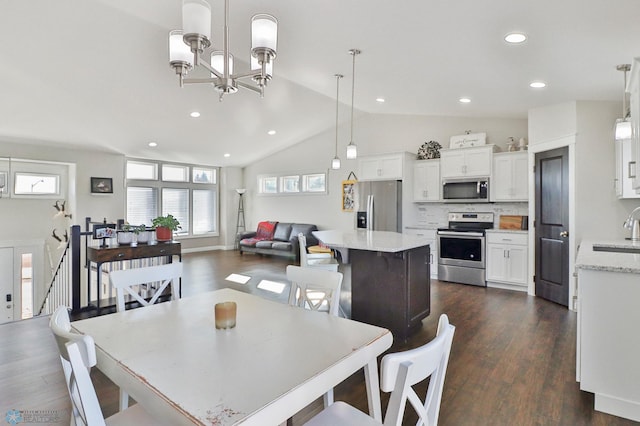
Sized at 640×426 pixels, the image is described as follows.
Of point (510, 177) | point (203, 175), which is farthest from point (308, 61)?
point (203, 175)

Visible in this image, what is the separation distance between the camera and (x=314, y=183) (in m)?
8.46

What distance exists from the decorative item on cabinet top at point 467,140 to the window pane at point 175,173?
6.78m

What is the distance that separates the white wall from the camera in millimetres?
5990

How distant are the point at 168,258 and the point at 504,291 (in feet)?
16.1

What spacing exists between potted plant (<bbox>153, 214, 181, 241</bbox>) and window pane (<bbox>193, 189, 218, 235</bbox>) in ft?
16.5

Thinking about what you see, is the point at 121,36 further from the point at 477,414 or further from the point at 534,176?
the point at 534,176

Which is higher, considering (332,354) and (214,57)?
(214,57)

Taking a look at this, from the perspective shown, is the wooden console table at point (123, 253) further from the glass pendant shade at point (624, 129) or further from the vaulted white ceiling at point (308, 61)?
the glass pendant shade at point (624, 129)

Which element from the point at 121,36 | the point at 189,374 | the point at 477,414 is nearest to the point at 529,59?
the point at 477,414

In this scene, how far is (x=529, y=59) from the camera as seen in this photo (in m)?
3.03

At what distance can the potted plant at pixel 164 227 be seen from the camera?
447 centimetres

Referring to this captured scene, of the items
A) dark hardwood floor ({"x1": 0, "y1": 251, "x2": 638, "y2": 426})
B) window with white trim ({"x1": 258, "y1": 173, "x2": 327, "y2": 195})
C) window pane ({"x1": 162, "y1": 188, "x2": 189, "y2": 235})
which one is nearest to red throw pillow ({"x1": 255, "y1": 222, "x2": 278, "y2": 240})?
window with white trim ({"x1": 258, "y1": 173, "x2": 327, "y2": 195})

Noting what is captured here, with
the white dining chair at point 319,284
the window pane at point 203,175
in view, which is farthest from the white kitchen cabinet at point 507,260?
the window pane at point 203,175

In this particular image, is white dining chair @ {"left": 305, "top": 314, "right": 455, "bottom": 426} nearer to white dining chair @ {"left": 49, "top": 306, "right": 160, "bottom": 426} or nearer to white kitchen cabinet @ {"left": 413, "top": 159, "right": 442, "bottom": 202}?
white dining chair @ {"left": 49, "top": 306, "right": 160, "bottom": 426}
